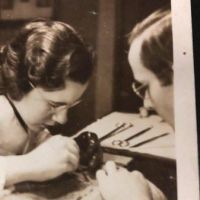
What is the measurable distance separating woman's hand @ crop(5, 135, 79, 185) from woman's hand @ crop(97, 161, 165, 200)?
3cm

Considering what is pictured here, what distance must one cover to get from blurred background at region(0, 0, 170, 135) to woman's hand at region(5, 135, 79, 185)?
0.6 inches

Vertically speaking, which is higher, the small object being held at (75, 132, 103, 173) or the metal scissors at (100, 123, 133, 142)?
the metal scissors at (100, 123, 133, 142)

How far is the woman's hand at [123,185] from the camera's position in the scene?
0.41m

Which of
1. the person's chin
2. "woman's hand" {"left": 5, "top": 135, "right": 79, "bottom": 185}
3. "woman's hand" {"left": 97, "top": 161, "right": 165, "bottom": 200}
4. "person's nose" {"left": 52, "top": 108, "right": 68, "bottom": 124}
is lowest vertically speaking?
"woman's hand" {"left": 97, "top": 161, "right": 165, "bottom": 200}

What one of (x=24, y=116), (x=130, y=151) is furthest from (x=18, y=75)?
(x=130, y=151)

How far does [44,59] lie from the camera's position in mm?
444

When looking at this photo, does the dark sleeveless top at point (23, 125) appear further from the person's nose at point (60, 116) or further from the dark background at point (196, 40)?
the dark background at point (196, 40)

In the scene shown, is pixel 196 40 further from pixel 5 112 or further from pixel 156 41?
pixel 5 112

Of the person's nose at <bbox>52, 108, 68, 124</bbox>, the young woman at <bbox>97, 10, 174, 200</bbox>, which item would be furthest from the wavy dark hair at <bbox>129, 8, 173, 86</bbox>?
the person's nose at <bbox>52, 108, 68, 124</bbox>

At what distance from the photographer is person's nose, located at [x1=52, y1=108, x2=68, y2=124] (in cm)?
44

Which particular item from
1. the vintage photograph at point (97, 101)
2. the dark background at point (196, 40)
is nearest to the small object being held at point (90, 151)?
the vintage photograph at point (97, 101)

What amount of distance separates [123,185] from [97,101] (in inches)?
3.7

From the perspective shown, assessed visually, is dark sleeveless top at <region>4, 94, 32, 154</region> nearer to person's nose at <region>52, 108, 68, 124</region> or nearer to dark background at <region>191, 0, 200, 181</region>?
person's nose at <region>52, 108, 68, 124</region>

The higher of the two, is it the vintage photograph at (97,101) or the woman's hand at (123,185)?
the vintage photograph at (97,101)
